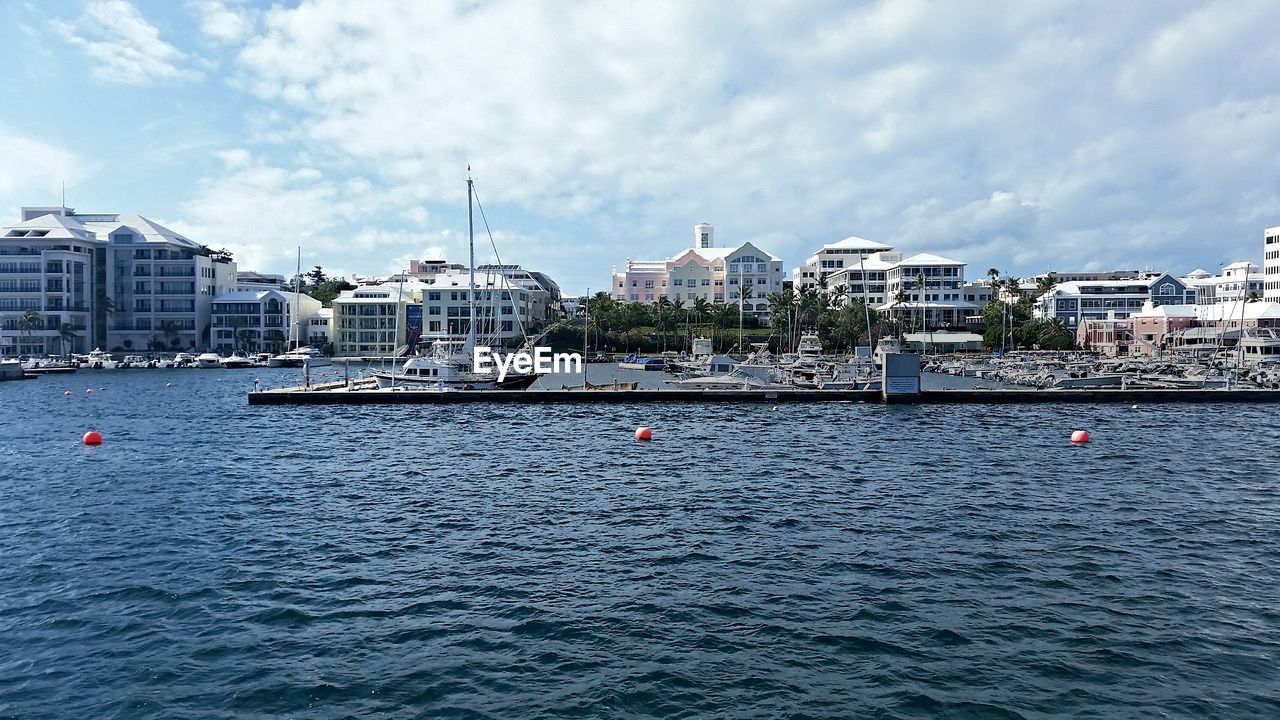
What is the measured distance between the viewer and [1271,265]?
495ft

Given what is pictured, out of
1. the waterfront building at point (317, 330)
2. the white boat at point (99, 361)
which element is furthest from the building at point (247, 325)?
the white boat at point (99, 361)

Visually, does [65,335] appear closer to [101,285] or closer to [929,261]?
[101,285]

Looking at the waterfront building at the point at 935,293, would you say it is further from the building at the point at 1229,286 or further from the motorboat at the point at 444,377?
the motorboat at the point at 444,377

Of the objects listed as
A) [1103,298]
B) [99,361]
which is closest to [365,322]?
[99,361]

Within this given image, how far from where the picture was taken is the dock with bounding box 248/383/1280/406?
59.0 m

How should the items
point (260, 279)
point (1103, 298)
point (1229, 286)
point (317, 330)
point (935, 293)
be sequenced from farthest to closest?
point (260, 279)
point (1229, 286)
point (317, 330)
point (1103, 298)
point (935, 293)

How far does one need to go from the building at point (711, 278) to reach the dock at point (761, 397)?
253 feet

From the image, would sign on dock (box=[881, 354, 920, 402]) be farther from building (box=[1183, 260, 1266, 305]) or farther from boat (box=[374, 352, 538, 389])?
building (box=[1183, 260, 1266, 305])

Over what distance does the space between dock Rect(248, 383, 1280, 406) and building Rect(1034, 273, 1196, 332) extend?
273ft

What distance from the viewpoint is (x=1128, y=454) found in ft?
120

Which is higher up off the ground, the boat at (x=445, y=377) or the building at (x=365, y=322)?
the building at (x=365, y=322)

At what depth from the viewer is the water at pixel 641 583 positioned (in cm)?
1311

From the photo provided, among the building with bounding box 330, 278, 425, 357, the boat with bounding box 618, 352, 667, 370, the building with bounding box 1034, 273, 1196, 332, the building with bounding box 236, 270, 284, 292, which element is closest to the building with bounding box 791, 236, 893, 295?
the building with bounding box 1034, 273, 1196, 332

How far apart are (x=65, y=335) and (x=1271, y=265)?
8294 inches
